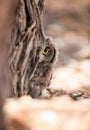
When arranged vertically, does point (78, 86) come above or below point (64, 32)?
below

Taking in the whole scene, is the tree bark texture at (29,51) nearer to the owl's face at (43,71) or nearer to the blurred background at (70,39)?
the owl's face at (43,71)

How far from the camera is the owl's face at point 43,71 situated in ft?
4.58

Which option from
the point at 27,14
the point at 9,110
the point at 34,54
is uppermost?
the point at 27,14

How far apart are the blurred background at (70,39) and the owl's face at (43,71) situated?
57 centimetres

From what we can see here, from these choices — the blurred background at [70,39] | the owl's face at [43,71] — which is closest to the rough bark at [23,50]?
the owl's face at [43,71]

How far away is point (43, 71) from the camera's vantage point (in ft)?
4.77

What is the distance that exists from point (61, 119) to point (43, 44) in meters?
0.44

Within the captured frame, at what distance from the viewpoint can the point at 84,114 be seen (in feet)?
3.17

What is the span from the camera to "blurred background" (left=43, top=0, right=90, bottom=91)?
2301 millimetres

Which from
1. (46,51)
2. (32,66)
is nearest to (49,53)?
(46,51)

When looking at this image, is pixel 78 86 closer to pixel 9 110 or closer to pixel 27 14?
pixel 27 14

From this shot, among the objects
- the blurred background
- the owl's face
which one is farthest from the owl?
the blurred background

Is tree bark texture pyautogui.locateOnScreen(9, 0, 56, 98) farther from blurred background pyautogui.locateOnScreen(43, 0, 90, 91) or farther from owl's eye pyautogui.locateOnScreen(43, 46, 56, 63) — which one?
blurred background pyautogui.locateOnScreen(43, 0, 90, 91)

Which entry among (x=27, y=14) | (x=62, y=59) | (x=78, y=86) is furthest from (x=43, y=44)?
(x=62, y=59)
